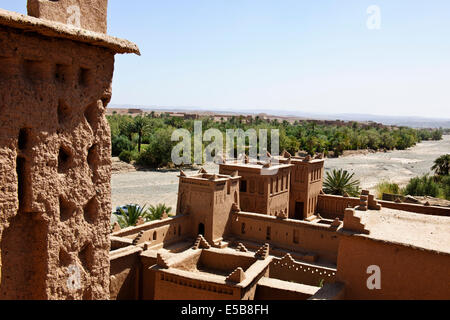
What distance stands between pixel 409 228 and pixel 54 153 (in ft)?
24.6

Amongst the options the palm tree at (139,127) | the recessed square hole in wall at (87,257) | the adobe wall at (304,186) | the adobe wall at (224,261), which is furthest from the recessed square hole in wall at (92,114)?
the palm tree at (139,127)

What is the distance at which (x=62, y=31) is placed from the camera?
205 inches

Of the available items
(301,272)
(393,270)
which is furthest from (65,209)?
(301,272)

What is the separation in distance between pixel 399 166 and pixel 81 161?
6498cm

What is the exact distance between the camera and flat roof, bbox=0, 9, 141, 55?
463 centimetres

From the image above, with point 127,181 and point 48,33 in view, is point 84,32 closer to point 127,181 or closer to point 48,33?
point 48,33

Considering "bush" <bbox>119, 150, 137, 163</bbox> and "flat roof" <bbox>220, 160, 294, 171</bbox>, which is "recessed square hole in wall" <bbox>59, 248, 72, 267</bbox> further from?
"bush" <bbox>119, 150, 137, 163</bbox>

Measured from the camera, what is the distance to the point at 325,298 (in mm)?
7992

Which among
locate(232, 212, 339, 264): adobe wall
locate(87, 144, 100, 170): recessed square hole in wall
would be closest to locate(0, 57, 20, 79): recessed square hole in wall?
locate(87, 144, 100, 170): recessed square hole in wall

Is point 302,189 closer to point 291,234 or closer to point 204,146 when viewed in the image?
point 291,234

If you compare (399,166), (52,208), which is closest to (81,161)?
(52,208)

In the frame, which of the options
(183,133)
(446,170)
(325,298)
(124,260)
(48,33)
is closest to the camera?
(48,33)

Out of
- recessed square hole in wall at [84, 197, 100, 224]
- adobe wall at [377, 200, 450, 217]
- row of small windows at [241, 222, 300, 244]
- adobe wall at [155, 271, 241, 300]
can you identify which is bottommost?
row of small windows at [241, 222, 300, 244]

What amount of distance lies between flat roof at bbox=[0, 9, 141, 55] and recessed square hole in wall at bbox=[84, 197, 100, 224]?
2183 mm
